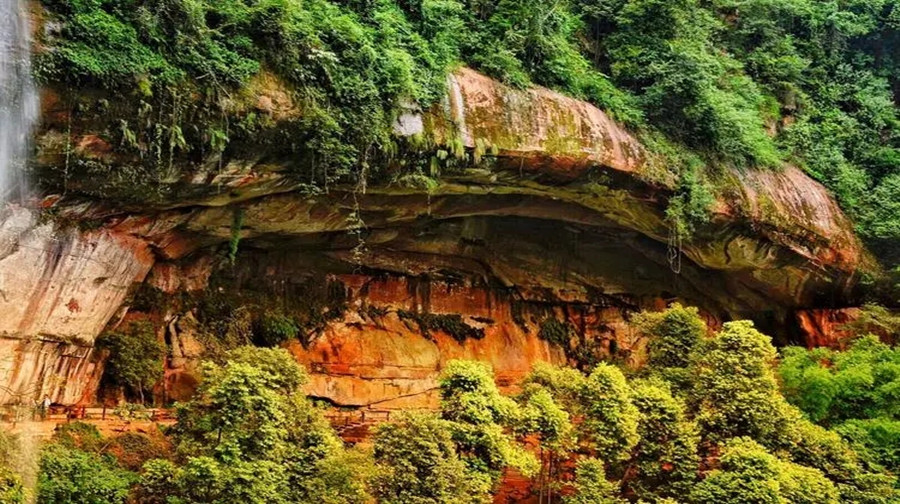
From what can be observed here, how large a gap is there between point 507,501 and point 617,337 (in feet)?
31.4

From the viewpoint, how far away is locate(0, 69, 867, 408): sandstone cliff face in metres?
12.5

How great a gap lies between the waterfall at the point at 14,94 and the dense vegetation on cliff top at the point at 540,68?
28 centimetres

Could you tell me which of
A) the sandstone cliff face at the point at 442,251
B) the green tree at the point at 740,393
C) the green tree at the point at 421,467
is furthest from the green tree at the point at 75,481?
the green tree at the point at 740,393

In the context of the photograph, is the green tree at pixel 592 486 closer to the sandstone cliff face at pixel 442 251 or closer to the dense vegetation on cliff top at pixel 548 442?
the dense vegetation on cliff top at pixel 548 442

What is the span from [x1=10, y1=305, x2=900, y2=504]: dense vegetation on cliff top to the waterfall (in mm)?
3881

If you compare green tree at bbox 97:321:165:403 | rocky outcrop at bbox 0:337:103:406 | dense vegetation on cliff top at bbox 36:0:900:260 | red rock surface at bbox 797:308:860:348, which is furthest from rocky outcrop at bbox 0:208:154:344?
red rock surface at bbox 797:308:860:348

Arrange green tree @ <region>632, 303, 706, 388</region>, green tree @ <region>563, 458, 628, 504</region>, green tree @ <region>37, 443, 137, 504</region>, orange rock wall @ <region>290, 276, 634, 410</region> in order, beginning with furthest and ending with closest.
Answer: orange rock wall @ <region>290, 276, 634, 410</region>, green tree @ <region>632, 303, 706, 388</region>, green tree @ <region>563, 458, 628, 504</region>, green tree @ <region>37, 443, 137, 504</region>

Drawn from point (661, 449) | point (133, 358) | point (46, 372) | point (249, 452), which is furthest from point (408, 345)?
point (249, 452)

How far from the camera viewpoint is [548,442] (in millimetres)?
12273

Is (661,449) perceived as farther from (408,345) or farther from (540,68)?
(408,345)

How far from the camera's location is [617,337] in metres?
22.4

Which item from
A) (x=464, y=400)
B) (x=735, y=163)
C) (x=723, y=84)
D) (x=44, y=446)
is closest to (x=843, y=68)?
(x=723, y=84)

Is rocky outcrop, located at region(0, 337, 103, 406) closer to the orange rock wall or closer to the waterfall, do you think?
the waterfall

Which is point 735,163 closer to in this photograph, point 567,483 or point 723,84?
point 723,84
